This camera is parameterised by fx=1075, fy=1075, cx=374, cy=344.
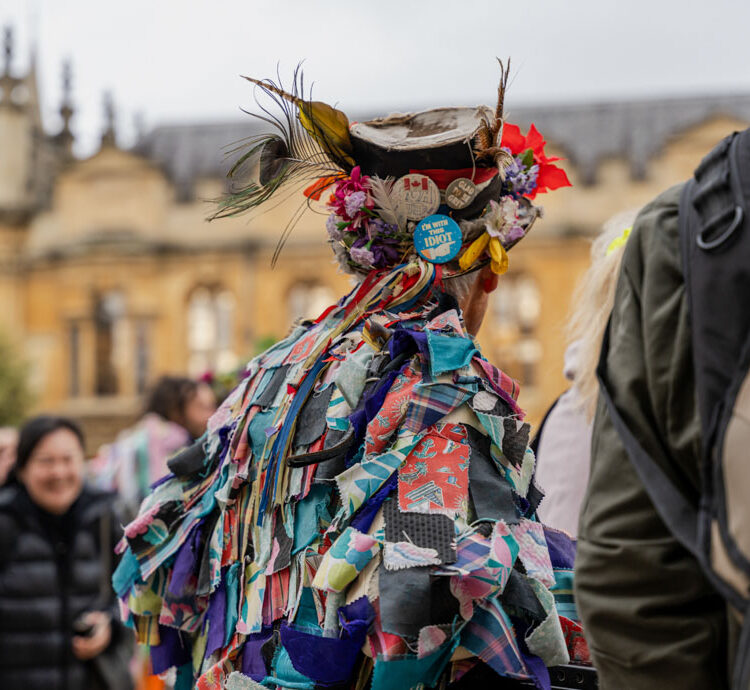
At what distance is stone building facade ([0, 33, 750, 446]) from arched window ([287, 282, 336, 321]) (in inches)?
1.8

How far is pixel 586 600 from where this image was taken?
157 centimetres

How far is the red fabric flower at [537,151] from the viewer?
8.84 feet

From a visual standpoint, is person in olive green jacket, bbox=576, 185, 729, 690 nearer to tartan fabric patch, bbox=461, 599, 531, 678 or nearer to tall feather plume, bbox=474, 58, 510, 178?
tartan fabric patch, bbox=461, 599, 531, 678

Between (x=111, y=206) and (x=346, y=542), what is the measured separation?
78.2 ft

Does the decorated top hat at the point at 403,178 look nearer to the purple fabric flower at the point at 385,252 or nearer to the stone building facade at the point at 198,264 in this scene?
the purple fabric flower at the point at 385,252

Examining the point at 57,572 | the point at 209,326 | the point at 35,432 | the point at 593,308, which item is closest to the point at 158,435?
the point at 35,432

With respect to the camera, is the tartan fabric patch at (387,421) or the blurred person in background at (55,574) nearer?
the tartan fabric patch at (387,421)

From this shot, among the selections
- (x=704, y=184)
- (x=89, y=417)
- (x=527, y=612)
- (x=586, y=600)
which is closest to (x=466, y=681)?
(x=527, y=612)

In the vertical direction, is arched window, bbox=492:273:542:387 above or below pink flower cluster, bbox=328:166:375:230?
below

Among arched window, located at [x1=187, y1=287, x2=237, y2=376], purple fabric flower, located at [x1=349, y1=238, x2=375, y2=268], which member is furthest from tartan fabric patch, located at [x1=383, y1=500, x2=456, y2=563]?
arched window, located at [x1=187, y1=287, x2=237, y2=376]

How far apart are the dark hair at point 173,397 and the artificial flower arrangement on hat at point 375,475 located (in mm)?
3678

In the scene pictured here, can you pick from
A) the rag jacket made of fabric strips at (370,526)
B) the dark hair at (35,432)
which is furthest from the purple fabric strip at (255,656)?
the dark hair at (35,432)

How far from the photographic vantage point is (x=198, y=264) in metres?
24.5

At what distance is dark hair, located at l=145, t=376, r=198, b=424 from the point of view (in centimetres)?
654
